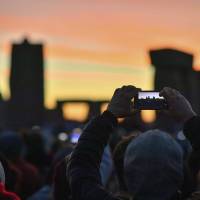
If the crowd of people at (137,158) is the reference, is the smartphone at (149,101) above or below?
above

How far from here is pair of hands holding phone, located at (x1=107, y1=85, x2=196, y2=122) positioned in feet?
11.8

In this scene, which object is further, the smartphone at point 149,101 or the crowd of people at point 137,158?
the smartphone at point 149,101

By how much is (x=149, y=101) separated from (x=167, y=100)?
0.40 feet

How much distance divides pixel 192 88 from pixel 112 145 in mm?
86566

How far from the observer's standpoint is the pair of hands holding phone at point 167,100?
3.58 m

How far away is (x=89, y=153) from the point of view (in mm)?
3613

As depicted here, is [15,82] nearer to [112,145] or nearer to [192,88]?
[192,88]

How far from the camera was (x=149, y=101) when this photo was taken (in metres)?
3.74

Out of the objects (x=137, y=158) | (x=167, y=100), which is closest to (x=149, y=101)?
(x=167, y=100)

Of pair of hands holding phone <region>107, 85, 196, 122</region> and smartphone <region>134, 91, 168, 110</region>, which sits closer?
pair of hands holding phone <region>107, 85, 196, 122</region>

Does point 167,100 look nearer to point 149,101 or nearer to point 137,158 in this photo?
point 149,101

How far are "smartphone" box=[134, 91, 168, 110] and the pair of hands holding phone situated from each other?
23mm

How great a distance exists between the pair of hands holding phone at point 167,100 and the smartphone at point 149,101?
23 millimetres

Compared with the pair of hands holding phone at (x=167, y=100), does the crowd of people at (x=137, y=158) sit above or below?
below
